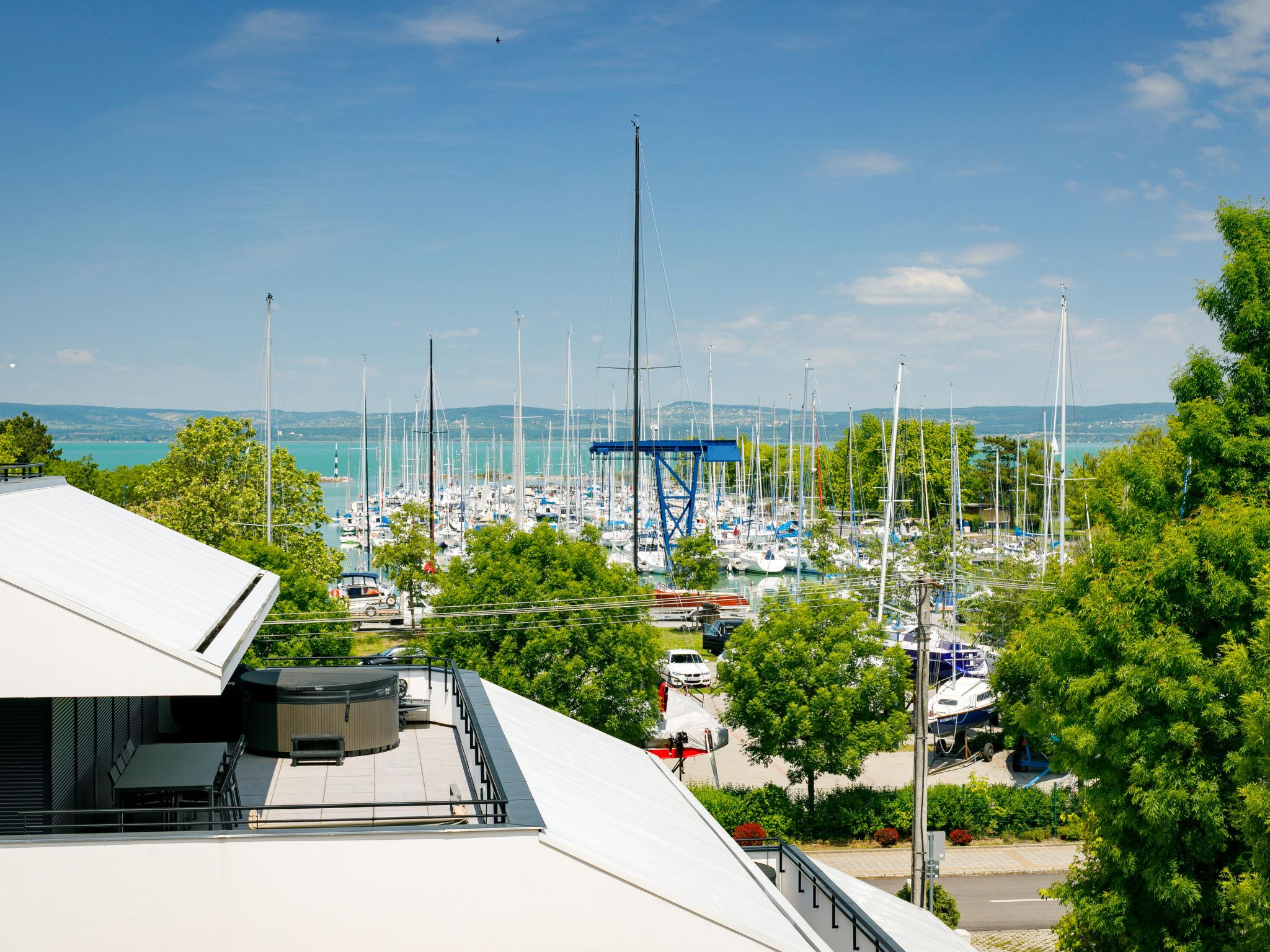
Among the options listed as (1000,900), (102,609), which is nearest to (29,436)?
(1000,900)

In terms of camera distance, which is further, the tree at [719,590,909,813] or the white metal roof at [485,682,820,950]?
the tree at [719,590,909,813]

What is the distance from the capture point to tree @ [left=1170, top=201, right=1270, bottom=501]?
1698cm

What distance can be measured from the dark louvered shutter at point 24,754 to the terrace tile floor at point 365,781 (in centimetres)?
243

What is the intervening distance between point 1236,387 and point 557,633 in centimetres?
1949

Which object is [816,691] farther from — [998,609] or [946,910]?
[998,609]

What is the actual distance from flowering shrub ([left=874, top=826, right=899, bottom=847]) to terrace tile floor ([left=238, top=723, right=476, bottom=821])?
63.0ft

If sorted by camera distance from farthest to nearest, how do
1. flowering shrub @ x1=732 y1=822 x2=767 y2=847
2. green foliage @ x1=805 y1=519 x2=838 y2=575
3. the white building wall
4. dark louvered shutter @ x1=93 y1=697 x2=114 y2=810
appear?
green foliage @ x1=805 y1=519 x2=838 y2=575 → flowering shrub @ x1=732 y1=822 x2=767 y2=847 → dark louvered shutter @ x1=93 y1=697 x2=114 y2=810 → the white building wall

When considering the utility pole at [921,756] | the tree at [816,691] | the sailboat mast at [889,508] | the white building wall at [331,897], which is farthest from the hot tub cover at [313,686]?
the sailboat mast at [889,508]

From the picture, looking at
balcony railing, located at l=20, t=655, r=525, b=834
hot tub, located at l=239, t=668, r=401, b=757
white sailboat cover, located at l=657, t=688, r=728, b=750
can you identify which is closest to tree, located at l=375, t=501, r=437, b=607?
white sailboat cover, located at l=657, t=688, r=728, b=750

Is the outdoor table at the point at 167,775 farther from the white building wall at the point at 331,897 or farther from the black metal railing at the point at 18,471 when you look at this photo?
the black metal railing at the point at 18,471

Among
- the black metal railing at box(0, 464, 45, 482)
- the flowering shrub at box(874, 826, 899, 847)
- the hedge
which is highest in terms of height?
the black metal railing at box(0, 464, 45, 482)

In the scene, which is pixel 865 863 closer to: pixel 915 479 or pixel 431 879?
pixel 431 879

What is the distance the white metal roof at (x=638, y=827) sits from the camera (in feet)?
33.7

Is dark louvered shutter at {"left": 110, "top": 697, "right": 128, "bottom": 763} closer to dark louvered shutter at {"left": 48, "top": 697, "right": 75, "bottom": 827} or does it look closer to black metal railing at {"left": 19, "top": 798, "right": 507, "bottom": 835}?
black metal railing at {"left": 19, "top": 798, "right": 507, "bottom": 835}
